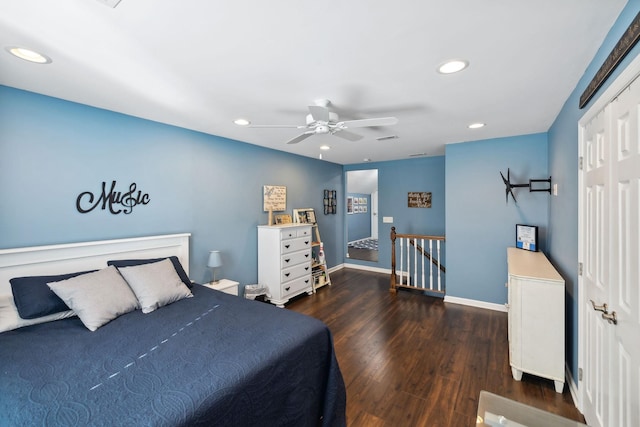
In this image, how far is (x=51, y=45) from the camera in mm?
1530

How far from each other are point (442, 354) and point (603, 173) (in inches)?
79.8

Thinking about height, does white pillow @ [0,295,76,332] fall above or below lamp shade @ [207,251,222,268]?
below

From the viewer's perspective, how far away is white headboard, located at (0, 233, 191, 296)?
6.59ft

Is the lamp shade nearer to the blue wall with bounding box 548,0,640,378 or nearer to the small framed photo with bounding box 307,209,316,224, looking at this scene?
the small framed photo with bounding box 307,209,316,224

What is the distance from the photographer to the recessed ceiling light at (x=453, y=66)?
170cm

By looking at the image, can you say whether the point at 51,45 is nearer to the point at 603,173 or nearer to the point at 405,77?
the point at 405,77

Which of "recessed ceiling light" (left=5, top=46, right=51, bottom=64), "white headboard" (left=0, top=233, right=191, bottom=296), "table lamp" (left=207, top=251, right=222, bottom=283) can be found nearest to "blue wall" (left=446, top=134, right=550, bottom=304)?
"table lamp" (left=207, top=251, right=222, bottom=283)

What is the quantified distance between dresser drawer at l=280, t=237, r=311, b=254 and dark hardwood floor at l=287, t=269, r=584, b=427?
0.81 meters

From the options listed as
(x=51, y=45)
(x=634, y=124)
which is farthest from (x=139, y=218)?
(x=634, y=124)

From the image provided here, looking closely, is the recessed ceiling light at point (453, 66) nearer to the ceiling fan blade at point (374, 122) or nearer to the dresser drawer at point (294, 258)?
the ceiling fan blade at point (374, 122)

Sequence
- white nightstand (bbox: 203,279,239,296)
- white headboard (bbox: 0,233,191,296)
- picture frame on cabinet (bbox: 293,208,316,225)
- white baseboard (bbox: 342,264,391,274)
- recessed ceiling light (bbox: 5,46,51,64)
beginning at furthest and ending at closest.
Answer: white baseboard (bbox: 342,264,391,274) < picture frame on cabinet (bbox: 293,208,316,225) < white nightstand (bbox: 203,279,239,296) < white headboard (bbox: 0,233,191,296) < recessed ceiling light (bbox: 5,46,51,64)

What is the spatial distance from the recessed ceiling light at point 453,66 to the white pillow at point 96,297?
2841mm

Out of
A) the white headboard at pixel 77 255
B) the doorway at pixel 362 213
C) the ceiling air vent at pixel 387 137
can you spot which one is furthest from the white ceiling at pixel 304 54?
the doorway at pixel 362 213

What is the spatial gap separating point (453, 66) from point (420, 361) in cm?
248
